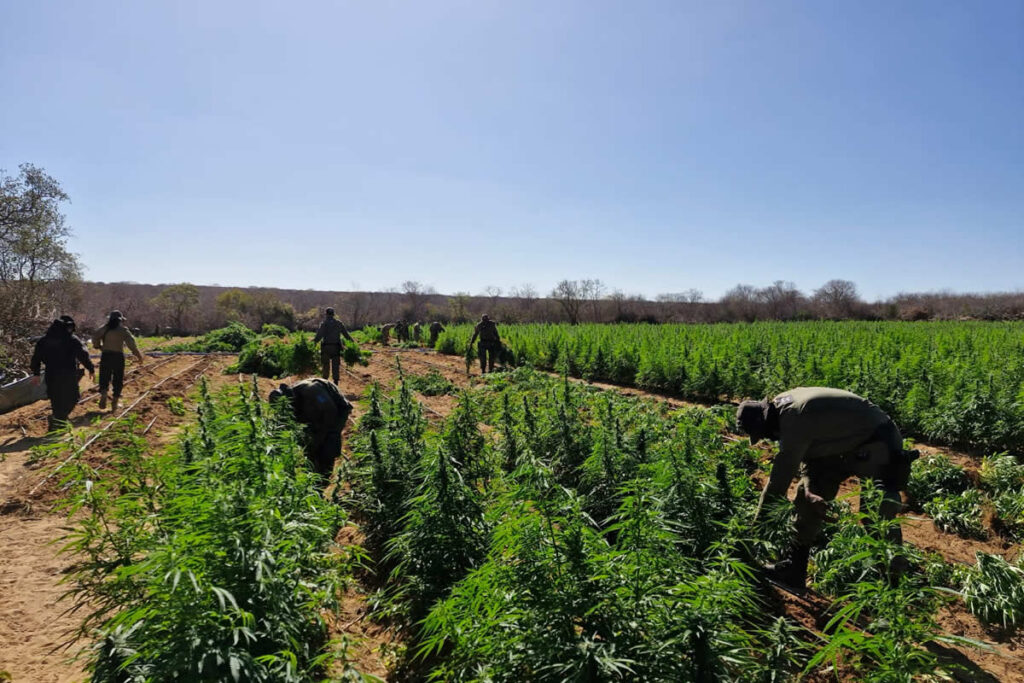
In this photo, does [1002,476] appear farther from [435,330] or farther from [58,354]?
[435,330]

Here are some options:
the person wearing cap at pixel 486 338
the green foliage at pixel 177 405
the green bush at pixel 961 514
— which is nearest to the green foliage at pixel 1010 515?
the green bush at pixel 961 514

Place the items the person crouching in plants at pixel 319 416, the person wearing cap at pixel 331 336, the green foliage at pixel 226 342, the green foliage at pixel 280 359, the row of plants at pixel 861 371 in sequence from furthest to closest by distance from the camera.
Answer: the green foliage at pixel 226 342 < the green foliage at pixel 280 359 < the person wearing cap at pixel 331 336 < the row of plants at pixel 861 371 < the person crouching in plants at pixel 319 416

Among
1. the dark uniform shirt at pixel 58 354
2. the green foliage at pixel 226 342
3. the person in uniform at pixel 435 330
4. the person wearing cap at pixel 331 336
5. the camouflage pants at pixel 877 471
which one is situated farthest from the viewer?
the person in uniform at pixel 435 330

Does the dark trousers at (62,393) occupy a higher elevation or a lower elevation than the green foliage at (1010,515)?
higher

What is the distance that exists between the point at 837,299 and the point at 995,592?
6471 cm

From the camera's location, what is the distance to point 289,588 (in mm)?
2164

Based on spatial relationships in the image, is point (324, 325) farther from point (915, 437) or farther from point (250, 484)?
point (915, 437)

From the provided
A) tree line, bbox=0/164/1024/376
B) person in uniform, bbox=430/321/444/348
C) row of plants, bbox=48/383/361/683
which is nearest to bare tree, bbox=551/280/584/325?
tree line, bbox=0/164/1024/376

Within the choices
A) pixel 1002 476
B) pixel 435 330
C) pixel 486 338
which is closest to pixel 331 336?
pixel 486 338

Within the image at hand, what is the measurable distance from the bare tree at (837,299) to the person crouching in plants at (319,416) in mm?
61845

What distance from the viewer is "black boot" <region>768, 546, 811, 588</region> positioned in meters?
3.97

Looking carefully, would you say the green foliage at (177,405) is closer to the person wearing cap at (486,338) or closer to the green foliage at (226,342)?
the person wearing cap at (486,338)

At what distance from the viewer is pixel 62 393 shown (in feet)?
28.7

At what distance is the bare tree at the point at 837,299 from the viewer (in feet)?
180
